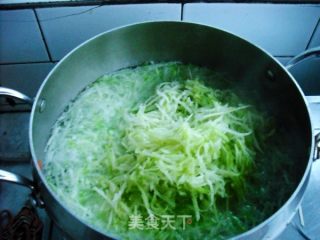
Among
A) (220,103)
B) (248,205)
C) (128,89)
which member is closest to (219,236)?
(248,205)

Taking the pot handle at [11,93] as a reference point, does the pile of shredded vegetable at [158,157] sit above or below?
below

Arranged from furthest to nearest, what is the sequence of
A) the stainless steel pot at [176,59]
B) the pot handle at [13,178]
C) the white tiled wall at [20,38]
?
the white tiled wall at [20,38] → the stainless steel pot at [176,59] → the pot handle at [13,178]

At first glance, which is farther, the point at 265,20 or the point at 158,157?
the point at 265,20

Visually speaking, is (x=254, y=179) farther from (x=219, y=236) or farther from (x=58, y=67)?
(x=58, y=67)

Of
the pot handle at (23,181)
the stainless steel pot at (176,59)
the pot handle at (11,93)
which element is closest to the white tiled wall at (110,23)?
the stainless steel pot at (176,59)

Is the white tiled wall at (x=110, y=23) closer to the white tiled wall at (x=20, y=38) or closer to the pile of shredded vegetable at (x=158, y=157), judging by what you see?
the white tiled wall at (x=20, y=38)

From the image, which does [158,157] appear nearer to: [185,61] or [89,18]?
[185,61]

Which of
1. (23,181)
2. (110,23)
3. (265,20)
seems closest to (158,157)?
(23,181)
